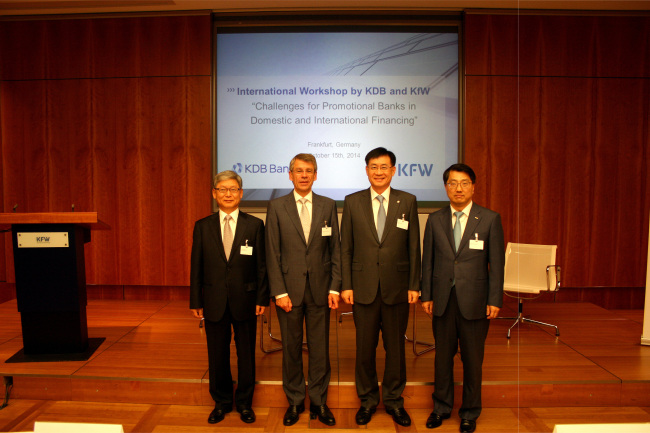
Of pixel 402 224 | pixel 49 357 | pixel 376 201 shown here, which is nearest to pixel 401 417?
pixel 402 224

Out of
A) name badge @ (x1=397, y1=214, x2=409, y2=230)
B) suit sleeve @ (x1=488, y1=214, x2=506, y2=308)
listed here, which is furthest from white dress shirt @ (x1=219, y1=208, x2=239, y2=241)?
suit sleeve @ (x1=488, y1=214, x2=506, y2=308)

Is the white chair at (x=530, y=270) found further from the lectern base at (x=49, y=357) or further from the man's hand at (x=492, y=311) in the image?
the lectern base at (x=49, y=357)

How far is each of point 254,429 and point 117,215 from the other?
3285 millimetres

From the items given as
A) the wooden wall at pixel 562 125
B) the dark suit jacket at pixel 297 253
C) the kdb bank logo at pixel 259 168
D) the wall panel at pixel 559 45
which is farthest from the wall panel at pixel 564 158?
the dark suit jacket at pixel 297 253

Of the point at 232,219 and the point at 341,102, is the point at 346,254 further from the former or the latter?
the point at 341,102

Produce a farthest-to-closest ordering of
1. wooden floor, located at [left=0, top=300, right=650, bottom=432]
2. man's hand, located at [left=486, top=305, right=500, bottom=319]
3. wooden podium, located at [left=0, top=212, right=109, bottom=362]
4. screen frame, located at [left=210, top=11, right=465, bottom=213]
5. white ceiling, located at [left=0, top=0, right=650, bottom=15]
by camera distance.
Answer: screen frame, located at [left=210, top=11, right=465, bottom=213] < white ceiling, located at [left=0, top=0, right=650, bottom=15] < wooden podium, located at [left=0, top=212, right=109, bottom=362] < wooden floor, located at [left=0, top=300, right=650, bottom=432] < man's hand, located at [left=486, top=305, right=500, bottom=319]

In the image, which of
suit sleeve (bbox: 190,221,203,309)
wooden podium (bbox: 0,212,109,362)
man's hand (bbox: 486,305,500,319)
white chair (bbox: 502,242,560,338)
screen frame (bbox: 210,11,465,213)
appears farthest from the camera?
screen frame (bbox: 210,11,465,213)

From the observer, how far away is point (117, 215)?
4.93 metres

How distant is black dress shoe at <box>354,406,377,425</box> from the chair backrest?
1946mm

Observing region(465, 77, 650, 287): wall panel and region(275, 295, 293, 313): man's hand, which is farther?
region(465, 77, 650, 287): wall panel

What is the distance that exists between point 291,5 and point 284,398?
150 inches

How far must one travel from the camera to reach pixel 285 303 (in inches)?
97.7

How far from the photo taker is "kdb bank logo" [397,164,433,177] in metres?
4.79

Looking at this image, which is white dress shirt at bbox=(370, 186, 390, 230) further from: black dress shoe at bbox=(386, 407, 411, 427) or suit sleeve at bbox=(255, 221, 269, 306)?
black dress shoe at bbox=(386, 407, 411, 427)
